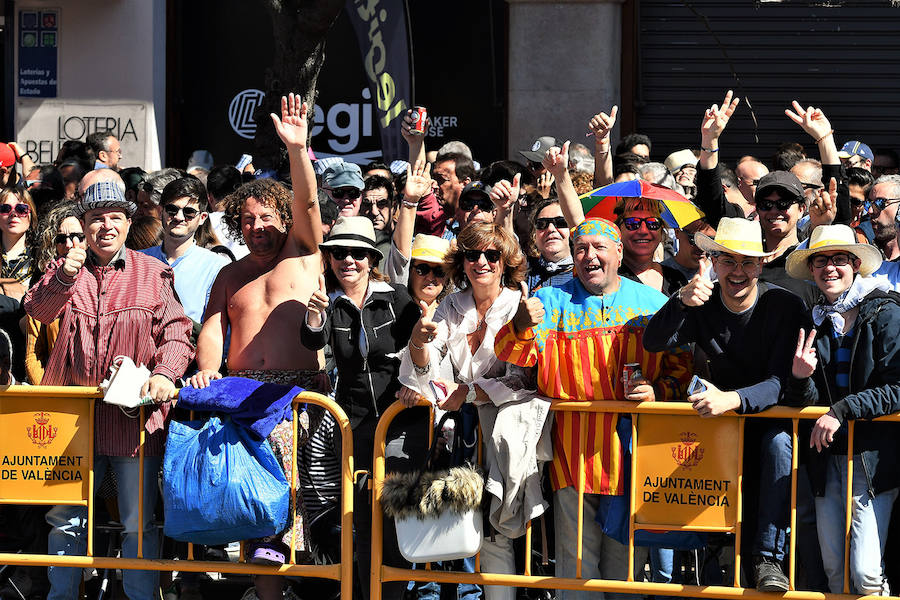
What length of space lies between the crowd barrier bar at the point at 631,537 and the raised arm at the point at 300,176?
1048 millimetres

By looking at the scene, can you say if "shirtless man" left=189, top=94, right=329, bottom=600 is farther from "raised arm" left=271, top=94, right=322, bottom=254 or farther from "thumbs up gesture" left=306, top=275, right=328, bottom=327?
"thumbs up gesture" left=306, top=275, right=328, bottom=327

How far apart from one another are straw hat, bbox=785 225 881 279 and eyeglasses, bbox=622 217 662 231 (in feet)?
2.93

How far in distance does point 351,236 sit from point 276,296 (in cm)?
48

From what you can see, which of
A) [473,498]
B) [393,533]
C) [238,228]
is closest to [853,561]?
[473,498]

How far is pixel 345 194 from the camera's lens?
7965 millimetres

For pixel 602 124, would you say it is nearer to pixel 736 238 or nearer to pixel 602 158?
pixel 602 158

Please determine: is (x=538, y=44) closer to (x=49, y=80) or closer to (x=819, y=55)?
(x=819, y=55)

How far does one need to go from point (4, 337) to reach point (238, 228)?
4.44 ft

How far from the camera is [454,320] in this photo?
6.27 meters

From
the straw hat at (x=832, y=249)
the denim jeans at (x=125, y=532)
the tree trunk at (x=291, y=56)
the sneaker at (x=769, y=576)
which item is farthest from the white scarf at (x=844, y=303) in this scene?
the tree trunk at (x=291, y=56)

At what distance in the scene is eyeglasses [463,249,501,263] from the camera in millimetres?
6148

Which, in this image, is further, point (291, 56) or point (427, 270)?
point (291, 56)

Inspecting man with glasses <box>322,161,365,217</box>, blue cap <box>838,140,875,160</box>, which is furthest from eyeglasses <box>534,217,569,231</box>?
blue cap <box>838,140,875,160</box>

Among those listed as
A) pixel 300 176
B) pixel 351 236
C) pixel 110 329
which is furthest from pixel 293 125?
pixel 110 329
